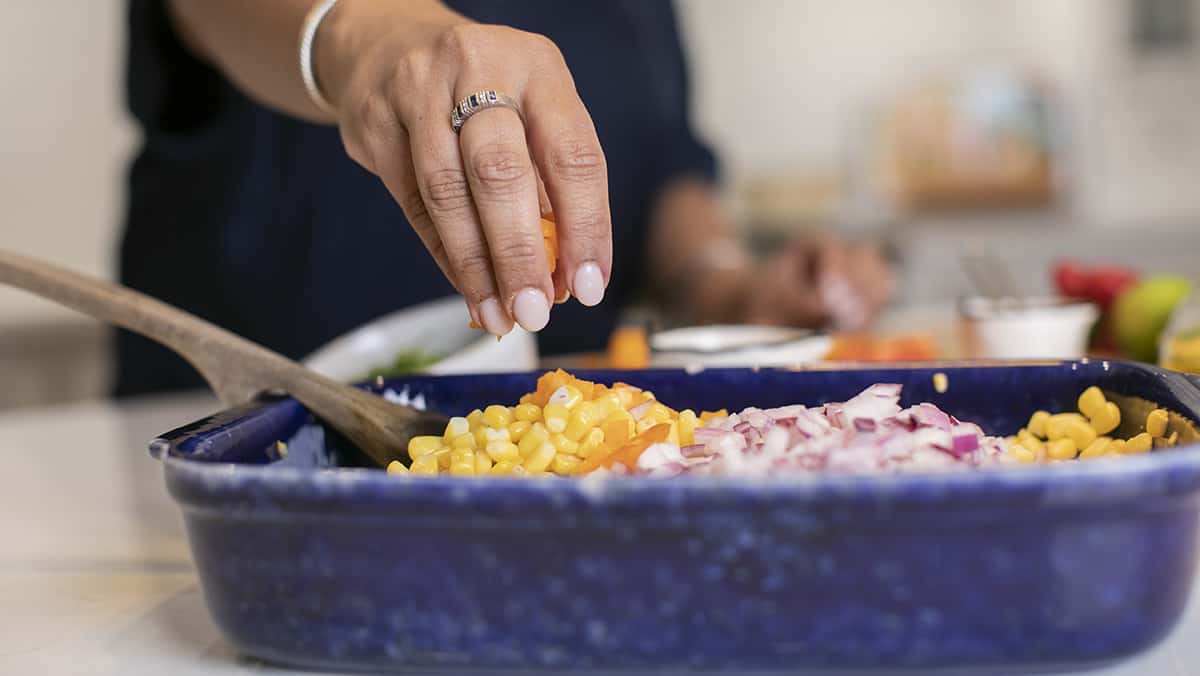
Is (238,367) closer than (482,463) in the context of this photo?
No

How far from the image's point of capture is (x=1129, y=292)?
1560 mm

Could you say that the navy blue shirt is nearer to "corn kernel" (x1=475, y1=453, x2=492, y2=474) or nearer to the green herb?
the green herb

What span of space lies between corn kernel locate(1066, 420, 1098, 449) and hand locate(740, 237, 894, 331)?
1.21m

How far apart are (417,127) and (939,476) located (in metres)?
0.45

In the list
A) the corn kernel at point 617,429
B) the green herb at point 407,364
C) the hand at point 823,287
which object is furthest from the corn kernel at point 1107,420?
the hand at point 823,287

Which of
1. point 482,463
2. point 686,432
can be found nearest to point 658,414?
point 686,432

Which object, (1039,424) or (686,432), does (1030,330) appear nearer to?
(1039,424)

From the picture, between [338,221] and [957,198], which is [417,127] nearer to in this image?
[338,221]

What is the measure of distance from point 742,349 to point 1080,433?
0.50 m

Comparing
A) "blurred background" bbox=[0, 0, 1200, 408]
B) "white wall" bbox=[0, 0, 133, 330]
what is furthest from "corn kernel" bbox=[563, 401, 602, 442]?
"blurred background" bbox=[0, 0, 1200, 408]

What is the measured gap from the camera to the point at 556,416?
758 millimetres

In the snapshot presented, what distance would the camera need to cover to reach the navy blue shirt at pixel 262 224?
210cm

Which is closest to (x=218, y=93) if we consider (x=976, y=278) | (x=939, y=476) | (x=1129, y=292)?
(x=976, y=278)

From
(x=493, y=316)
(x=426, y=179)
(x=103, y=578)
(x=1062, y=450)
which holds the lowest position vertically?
(x=103, y=578)
